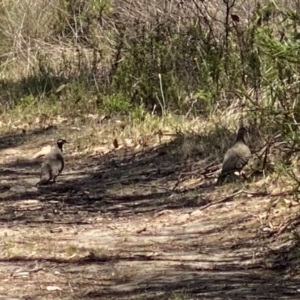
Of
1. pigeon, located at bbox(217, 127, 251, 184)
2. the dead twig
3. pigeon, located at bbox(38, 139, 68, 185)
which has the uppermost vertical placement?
pigeon, located at bbox(217, 127, 251, 184)

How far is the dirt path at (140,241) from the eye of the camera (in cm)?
590

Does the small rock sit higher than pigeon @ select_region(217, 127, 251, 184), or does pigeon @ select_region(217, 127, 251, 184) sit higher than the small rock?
pigeon @ select_region(217, 127, 251, 184)

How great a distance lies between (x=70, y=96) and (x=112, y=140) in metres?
1.65

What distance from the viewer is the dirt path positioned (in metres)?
5.90

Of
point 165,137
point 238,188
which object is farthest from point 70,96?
point 238,188

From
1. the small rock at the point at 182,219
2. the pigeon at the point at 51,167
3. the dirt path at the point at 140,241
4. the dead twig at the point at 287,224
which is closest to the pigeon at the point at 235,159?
the dirt path at the point at 140,241

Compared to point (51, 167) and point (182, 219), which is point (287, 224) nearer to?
point (182, 219)

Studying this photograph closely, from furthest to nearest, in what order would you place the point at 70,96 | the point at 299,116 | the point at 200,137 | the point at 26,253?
the point at 70,96, the point at 200,137, the point at 26,253, the point at 299,116

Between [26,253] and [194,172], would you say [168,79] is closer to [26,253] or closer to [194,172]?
[194,172]

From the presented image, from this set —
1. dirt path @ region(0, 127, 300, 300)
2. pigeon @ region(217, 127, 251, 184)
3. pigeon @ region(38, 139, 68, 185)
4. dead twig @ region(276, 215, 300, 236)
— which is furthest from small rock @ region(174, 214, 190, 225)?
pigeon @ region(38, 139, 68, 185)

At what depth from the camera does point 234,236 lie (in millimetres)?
6867

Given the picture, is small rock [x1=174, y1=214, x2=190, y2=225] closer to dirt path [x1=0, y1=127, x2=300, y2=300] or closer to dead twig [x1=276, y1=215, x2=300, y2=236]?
dirt path [x1=0, y1=127, x2=300, y2=300]

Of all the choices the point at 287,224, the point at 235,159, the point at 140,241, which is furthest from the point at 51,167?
the point at 287,224

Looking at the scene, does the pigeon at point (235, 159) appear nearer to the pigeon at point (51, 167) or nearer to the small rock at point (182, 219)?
the small rock at point (182, 219)
